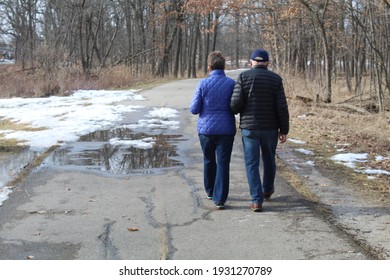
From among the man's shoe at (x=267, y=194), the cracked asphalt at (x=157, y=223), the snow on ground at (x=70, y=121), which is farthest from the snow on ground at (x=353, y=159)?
the snow on ground at (x=70, y=121)

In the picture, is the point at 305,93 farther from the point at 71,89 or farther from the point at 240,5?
the point at 71,89

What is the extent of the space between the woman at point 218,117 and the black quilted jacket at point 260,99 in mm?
180

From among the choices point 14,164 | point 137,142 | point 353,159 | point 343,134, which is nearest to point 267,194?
point 353,159

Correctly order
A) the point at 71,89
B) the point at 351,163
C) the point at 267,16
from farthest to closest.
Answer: the point at 71,89 < the point at 267,16 < the point at 351,163

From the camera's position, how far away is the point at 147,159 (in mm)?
8859

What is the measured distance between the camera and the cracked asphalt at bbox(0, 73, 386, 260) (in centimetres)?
442

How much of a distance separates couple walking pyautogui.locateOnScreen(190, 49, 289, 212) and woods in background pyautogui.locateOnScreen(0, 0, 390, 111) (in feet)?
27.5

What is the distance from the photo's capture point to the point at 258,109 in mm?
5676

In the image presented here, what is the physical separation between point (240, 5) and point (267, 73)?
13.8 m

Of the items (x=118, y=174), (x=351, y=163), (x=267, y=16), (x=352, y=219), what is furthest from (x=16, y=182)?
(x=267, y=16)

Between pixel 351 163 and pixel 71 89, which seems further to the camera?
pixel 71 89

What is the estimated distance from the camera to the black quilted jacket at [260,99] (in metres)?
5.64

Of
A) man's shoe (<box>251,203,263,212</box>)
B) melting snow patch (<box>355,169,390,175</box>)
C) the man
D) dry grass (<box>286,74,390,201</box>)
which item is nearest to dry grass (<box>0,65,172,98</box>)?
dry grass (<box>286,74,390,201</box>)

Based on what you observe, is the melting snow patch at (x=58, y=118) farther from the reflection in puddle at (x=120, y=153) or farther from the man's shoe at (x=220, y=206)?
the man's shoe at (x=220, y=206)
